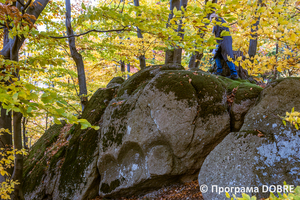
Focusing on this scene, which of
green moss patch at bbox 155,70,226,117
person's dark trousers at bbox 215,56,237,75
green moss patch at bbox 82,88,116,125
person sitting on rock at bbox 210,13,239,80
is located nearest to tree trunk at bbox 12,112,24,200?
green moss patch at bbox 82,88,116,125

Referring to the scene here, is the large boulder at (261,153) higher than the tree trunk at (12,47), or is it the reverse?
the tree trunk at (12,47)

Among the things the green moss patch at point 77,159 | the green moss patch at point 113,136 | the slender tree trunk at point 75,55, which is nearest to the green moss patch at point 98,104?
the green moss patch at point 77,159

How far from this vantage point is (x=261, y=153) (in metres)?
3.04

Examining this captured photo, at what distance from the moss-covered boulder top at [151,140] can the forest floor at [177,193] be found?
156mm

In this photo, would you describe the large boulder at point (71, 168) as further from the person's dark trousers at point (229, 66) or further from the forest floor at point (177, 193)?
the person's dark trousers at point (229, 66)

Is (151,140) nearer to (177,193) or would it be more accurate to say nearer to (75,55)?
(177,193)

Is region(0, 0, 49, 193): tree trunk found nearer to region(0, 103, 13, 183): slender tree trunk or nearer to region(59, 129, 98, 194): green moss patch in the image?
region(0, 103, 13, 183): slender tree trunk

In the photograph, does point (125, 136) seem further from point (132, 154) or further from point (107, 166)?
point (107, 166)

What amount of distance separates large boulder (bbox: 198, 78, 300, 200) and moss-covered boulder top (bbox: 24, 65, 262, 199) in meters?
0.51

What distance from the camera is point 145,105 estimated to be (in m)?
4.32

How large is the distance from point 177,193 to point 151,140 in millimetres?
1261

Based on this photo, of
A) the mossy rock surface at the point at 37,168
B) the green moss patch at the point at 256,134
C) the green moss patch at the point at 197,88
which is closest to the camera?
the green moss patch at the point at 256,134

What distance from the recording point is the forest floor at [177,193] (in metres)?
3.57

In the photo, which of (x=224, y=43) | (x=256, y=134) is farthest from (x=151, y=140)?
(x=224, y=43)
